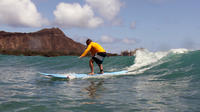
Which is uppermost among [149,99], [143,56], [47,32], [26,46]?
[47,32]

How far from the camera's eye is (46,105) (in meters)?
4.43

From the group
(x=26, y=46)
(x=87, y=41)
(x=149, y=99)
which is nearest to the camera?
(x=149, y=99)

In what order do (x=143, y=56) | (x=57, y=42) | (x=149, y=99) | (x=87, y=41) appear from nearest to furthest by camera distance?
(x=149, y=99) → (x=87, y=41) → (x=143, y=56) → (x=57, y=42)

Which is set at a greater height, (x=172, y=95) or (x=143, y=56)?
(x=143, y=56)

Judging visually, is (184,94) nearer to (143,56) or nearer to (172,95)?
(172,95)

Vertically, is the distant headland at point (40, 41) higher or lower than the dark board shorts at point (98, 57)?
higher

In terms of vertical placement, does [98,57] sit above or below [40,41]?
below

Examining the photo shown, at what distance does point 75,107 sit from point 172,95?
2.53 m

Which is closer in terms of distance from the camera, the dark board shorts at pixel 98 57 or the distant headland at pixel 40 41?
the dark board shorts at pixel 98 57

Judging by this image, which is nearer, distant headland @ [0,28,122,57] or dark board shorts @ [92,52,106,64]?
dark board shorts @ [92,52,106,64]

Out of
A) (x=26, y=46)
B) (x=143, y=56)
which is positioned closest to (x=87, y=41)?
(x=143, y=56)

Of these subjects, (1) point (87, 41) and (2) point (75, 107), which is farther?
(1) point (87, 41)

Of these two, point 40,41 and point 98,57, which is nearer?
point 98,57

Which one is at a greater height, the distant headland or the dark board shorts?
the distant headland
